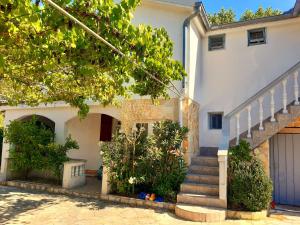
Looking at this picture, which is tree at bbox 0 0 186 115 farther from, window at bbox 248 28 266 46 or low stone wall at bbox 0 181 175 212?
window at bbox 248 28 266 46

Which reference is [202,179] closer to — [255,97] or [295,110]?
[255,97]

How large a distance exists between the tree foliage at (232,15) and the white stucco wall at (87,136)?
14247 mm

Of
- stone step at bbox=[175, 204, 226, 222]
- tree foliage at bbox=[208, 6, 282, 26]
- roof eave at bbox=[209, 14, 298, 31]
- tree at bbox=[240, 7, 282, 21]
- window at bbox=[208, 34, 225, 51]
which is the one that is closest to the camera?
stone step at bbox=[175, 204, 226, 222]

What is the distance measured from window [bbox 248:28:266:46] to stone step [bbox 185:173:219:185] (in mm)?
6584

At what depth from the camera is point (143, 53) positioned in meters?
4.93

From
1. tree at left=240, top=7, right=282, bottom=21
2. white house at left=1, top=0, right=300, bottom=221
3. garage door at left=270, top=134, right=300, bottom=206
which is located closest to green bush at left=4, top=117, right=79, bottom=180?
white house at left=1, top=0, right=300, bottom=221

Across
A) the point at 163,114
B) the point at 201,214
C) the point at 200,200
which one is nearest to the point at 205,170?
the point at 200,200

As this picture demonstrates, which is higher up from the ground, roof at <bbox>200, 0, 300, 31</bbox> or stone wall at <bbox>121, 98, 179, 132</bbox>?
roof at <bbox>200, 0, 300, 31</bbox>

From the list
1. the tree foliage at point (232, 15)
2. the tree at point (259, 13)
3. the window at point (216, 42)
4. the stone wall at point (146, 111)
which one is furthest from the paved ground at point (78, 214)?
the tree at point (259, 13)

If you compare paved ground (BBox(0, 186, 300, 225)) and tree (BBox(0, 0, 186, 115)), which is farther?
paved ground (BBox(0, 186, 300, 225))

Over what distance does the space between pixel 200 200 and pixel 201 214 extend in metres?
0.79

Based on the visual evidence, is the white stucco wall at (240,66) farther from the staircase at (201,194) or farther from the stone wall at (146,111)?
the staircase at (201,194)

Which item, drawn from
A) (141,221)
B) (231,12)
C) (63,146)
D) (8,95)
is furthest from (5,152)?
(231,12)

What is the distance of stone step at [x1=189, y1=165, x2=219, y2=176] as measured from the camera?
938cm
